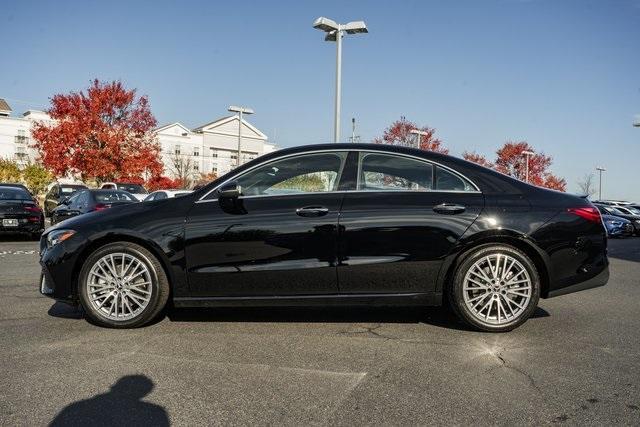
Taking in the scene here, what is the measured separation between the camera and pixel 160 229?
4.42 metres

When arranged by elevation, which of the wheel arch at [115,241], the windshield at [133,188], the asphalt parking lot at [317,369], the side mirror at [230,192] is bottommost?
the asphalt parking lot at [317,369]

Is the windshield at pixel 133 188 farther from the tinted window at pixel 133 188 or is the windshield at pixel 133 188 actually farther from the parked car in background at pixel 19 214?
the parked car in background at pixel 19 214

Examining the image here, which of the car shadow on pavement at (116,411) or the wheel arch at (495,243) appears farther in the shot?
the wheel arch at (495,243)

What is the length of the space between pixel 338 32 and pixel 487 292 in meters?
13.8

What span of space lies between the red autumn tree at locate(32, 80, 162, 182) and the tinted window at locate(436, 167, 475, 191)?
31.9 m

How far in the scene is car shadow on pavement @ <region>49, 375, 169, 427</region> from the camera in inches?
105

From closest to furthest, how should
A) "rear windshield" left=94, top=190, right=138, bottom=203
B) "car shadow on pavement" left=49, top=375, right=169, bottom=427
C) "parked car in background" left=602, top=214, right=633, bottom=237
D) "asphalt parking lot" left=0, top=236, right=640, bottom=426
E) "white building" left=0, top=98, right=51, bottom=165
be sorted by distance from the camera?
1. "car shadow on pavement" left=49, top=375, right=169, bottom=427
2. "asphalt parking lot" left=0, top=236, right=640, bottom=426
3. "rear windshield" left=94, top=190, right=138, bottom=203
4. "parked car in background" left=602, top=214, right=633, bottom=237
5. "white building" left=0, top=98, right=51, bottom=165

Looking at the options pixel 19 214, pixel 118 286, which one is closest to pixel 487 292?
pixel 118 286

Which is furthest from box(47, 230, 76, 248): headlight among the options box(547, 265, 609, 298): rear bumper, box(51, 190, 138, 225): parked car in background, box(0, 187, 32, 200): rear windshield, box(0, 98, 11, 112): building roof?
box(0, 98, 11, 112): building roof

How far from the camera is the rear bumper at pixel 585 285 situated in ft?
14.7

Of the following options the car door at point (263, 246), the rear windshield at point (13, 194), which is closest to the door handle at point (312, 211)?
the car door at point (263, 246)

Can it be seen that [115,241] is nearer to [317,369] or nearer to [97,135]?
[317,369]

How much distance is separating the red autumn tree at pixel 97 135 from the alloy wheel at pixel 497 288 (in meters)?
32.2

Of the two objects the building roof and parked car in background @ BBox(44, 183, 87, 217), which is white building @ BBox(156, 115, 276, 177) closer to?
the building roof
